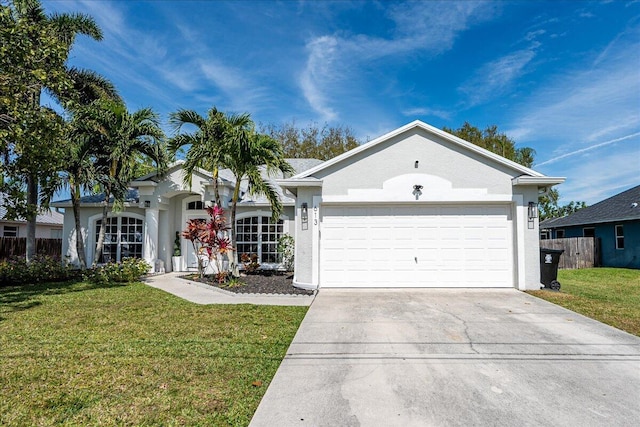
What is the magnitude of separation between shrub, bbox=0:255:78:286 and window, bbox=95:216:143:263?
220cm

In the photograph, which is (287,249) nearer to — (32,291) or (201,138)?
(201,138)

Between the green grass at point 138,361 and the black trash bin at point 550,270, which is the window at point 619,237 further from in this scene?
the green grass at point 138,361

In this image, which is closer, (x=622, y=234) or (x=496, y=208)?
(x=496, y=208)

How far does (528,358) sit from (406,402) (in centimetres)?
229

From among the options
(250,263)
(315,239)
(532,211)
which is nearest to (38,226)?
(250,263)

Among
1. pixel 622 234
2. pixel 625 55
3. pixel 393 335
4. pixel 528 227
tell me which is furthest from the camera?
pixel 622 234


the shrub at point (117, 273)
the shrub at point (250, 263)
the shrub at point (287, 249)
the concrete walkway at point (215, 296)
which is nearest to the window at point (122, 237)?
the shrub at point (117, 273)

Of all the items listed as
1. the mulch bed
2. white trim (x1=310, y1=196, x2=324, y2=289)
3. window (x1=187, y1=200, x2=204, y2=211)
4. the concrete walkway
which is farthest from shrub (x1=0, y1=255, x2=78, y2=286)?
white trim (x1=310, y1=196, x2=324, y2=289)

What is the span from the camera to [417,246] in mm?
9984

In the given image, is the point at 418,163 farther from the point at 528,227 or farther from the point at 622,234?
the point at 622,234

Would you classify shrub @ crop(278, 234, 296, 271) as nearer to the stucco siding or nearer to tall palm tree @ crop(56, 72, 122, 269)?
the stucco siding

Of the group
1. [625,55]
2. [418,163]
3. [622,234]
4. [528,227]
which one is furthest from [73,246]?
[622,234]

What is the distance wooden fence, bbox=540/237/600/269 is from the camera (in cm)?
1881

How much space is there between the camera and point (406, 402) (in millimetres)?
3498
